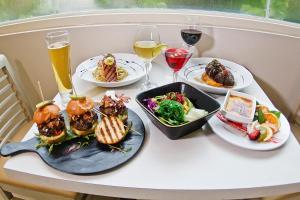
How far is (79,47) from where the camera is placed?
143cm

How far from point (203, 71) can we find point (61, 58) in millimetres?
642

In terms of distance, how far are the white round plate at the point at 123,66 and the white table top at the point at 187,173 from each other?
397 millimetres

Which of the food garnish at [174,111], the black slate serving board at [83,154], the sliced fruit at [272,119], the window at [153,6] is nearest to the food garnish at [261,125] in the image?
the sliced fruit at [272,119]

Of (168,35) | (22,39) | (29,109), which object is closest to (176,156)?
(168,35)

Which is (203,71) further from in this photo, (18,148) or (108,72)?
(18,148)

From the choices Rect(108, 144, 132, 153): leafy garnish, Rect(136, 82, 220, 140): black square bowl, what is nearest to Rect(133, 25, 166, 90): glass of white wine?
Rect(136, 82, 220, 140): black square bowl

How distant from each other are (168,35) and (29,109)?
875 millimetres

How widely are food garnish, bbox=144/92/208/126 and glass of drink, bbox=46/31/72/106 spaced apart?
36 centimetres

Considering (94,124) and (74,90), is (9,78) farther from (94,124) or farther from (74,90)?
(94,124)

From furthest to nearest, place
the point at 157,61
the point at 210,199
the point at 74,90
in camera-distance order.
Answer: the point at 157,61 < the point at 74,90 < the point at 210,199

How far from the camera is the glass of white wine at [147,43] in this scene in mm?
1023

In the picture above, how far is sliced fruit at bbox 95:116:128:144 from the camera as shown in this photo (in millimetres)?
724

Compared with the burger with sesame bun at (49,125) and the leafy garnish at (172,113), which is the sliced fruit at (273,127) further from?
the burger with sesame bun at (49,125)

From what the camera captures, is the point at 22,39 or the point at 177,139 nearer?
the point at 177,139
